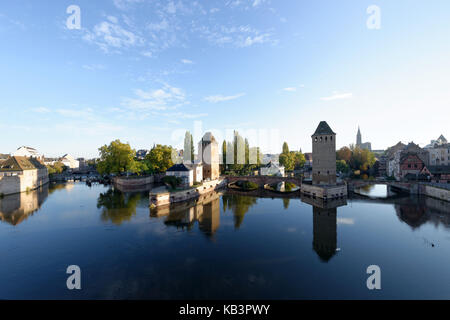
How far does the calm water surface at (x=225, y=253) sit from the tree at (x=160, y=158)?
40.3m

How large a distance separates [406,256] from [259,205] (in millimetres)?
23035

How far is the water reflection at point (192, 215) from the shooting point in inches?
998

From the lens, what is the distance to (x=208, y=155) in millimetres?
62188

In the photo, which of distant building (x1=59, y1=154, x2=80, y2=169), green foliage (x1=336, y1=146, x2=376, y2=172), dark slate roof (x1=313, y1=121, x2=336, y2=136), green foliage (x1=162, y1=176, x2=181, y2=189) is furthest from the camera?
distant building (x1=59, y1=154, x2=80, y2=169)

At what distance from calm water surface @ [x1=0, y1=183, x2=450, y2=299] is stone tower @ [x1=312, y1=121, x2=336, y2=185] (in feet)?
36.7

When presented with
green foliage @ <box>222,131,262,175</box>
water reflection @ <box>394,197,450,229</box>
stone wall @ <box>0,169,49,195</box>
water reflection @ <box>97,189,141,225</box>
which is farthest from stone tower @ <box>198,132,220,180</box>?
stone wall @ <box>0,169,49,195</box>

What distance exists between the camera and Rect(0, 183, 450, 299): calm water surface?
1252cm

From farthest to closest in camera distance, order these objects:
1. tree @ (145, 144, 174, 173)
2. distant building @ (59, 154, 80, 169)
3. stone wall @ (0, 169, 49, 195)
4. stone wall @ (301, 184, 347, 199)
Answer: distant building @ (59, 154, 80, 169) → tree @ (145, 144, 174, 173) → stone wall @ (0, 169, 49, 195) → stone wall @ (301, 184, 347, 199)

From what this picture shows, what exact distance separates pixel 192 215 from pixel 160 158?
46.6 metres

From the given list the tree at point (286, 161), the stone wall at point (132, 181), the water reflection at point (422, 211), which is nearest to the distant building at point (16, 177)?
the stone wall at point (132, 181)

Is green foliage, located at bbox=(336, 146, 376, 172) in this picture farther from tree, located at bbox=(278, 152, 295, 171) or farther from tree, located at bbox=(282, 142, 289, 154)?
tree, located at bbox=(282, 142, 289, 154)

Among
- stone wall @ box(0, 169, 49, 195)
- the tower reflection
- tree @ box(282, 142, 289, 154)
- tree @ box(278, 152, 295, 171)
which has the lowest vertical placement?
the tower reflection
